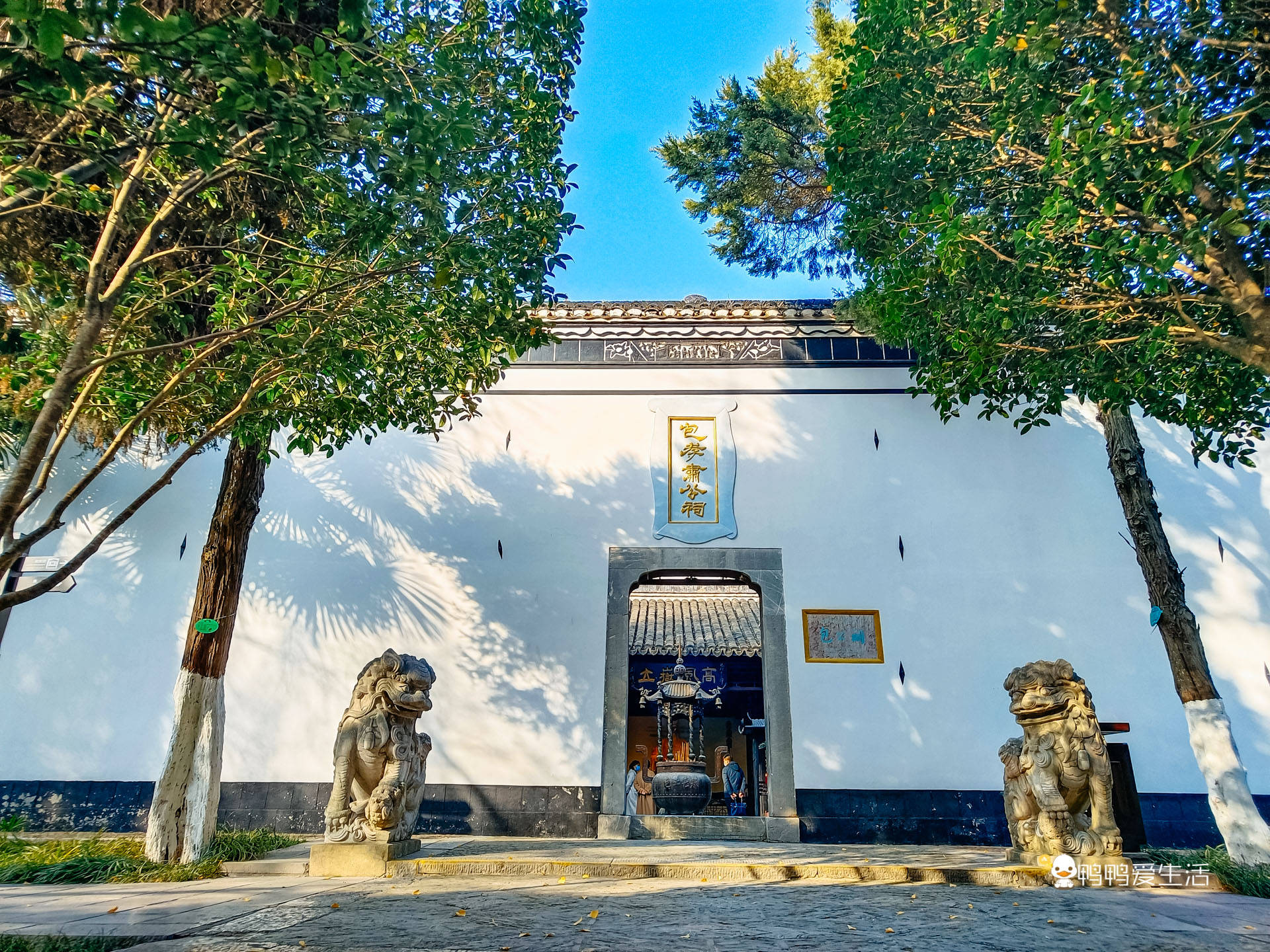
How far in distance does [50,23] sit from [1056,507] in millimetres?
7193

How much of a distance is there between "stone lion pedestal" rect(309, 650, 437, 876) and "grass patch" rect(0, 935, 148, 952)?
5.49 ft

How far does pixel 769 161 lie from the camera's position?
7.34 meters

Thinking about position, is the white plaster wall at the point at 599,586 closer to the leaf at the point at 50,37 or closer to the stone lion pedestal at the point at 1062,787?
the stone lion pedestal at the point at 1062,787

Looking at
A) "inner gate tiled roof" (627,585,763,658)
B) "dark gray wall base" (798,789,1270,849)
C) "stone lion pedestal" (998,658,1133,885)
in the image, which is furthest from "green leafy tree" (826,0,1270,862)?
"inner gate tiled roof" (627,585,763,658)

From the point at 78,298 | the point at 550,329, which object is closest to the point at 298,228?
the point at 78,298

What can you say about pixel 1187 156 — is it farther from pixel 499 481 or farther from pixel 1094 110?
pixel 499 481

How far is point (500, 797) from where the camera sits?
6.09 metres

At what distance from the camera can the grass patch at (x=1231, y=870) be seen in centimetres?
389

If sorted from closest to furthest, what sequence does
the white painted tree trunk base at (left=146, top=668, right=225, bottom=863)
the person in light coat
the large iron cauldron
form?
1. the white painted tree trunk base at (left=146, top=668, right=225, bottom=863)
2. the large iron cauldron
3. the person in light coat

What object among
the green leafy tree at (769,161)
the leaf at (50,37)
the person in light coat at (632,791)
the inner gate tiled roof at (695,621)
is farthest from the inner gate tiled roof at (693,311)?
the leaf at (50,37)

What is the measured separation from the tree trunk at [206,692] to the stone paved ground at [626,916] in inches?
23.2

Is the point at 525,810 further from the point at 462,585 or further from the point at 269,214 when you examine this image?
the point at 269,214

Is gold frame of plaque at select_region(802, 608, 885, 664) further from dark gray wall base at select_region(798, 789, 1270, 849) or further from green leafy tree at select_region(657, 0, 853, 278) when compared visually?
green leafy tree at select_region(657, 0, 853, 278)

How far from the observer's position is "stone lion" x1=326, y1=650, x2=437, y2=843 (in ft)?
14.2
